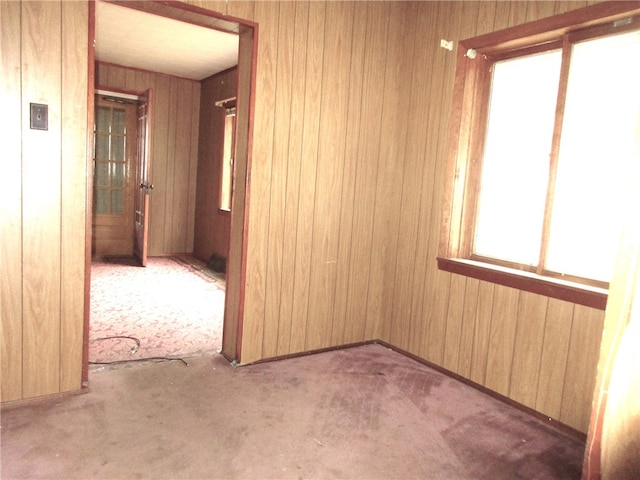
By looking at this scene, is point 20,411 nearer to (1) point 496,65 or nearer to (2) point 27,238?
(2) point 27,238

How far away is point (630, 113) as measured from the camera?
2.33 m

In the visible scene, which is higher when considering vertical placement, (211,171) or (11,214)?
(211,171)

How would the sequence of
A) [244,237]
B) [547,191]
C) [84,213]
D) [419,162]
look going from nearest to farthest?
[84,213]
[547,191]
[244,237]
[419,162]

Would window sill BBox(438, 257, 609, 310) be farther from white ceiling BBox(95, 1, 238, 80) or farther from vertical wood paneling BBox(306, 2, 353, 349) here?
white ceiling BBox(95, 1, 238, 80)

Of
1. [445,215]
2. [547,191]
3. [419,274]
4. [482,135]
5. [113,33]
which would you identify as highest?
[113,33]

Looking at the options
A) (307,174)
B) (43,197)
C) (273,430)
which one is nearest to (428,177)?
(307,174)

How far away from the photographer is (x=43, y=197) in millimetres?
2314

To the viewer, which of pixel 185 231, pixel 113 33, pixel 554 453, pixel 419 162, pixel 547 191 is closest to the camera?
pixel 554 453

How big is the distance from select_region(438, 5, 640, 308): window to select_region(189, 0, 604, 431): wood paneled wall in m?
0.13

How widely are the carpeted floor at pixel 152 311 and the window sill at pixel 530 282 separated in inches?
70.8

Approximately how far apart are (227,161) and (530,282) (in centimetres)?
461

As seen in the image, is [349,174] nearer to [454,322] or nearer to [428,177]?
[428,177]

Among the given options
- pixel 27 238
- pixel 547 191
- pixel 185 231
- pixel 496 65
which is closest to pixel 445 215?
pixel 547 191

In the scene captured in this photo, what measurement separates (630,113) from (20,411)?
135 inches
